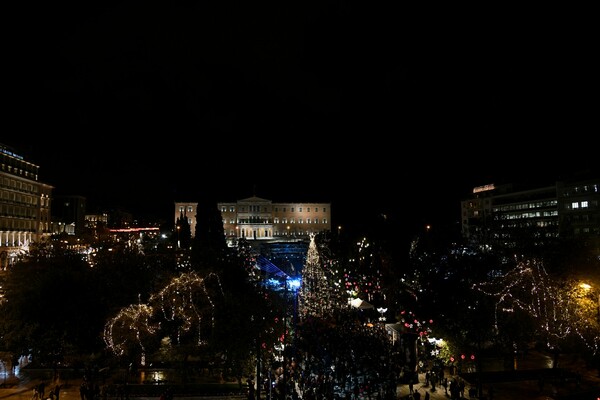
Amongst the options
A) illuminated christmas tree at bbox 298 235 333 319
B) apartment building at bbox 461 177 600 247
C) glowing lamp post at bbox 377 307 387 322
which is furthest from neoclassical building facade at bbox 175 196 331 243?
glowing lamp post at bbox 377 307 387 322

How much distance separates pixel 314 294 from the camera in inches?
1508

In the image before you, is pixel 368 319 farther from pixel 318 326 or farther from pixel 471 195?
pixel 471 195

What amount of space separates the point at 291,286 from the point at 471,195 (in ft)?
207

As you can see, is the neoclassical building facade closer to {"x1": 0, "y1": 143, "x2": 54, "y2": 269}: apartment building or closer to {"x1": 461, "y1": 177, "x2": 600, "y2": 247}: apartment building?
{"x1": 461, "y1": 177, "x2": 600, "y2": 247}: apartment building

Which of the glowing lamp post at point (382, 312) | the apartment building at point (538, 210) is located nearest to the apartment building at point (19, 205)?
the glowing lamp post at point (382, 312)

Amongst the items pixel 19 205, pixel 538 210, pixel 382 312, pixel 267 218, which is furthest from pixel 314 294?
pixel 267 218

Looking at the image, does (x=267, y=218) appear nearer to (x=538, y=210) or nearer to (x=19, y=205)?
(x=19, y=205)

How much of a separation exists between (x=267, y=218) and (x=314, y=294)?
78.2 metres

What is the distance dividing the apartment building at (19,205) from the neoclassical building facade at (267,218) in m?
48.3

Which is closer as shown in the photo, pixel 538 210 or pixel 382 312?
pixel 382 312

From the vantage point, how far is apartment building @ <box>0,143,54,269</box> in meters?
55.7

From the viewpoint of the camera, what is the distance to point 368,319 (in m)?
29.9

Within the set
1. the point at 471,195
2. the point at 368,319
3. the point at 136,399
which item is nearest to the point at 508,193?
the point at 471,195

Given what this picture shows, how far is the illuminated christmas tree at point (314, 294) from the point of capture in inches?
1293
